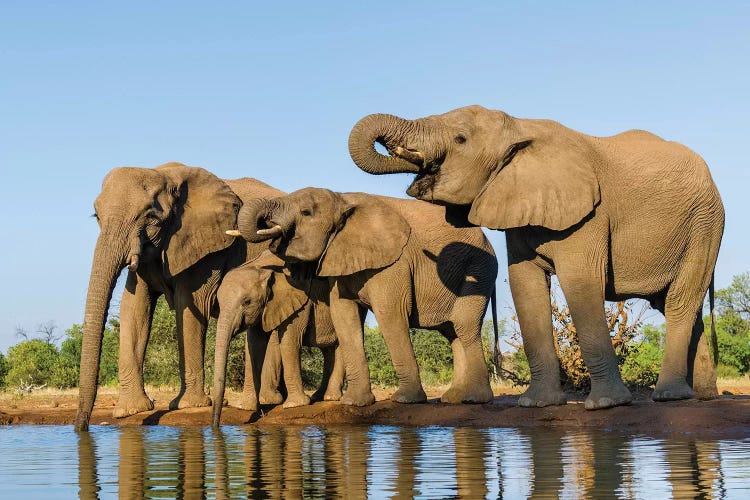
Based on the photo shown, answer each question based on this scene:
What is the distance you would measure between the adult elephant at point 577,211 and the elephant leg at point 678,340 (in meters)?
0.01

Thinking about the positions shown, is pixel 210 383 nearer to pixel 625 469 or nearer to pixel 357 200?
pixel 357 200

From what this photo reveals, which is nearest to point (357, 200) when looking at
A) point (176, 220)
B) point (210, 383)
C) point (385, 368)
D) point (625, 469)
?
point (176, 220)

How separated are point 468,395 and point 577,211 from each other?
2.97m

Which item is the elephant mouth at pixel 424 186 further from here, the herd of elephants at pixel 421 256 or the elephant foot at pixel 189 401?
the elephant foot at pixel 189 401

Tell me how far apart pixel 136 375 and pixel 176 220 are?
1.86 metres

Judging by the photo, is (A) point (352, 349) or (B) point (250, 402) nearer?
(A) point (352, 349)

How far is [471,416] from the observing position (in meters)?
11.8

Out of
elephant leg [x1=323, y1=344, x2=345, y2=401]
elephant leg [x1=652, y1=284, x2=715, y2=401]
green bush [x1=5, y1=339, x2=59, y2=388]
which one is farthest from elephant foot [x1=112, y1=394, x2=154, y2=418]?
green bush [x1=5, y1=339, x2=59, y2=388]

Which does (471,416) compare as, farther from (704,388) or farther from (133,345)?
(133,345)

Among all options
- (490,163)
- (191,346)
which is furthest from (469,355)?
(191,346)

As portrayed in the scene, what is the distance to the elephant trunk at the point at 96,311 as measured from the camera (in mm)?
12172

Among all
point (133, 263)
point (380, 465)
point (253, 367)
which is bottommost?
point (380, 465)

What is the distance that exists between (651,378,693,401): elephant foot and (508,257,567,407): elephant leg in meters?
0.90

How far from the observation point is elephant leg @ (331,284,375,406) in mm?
13008
